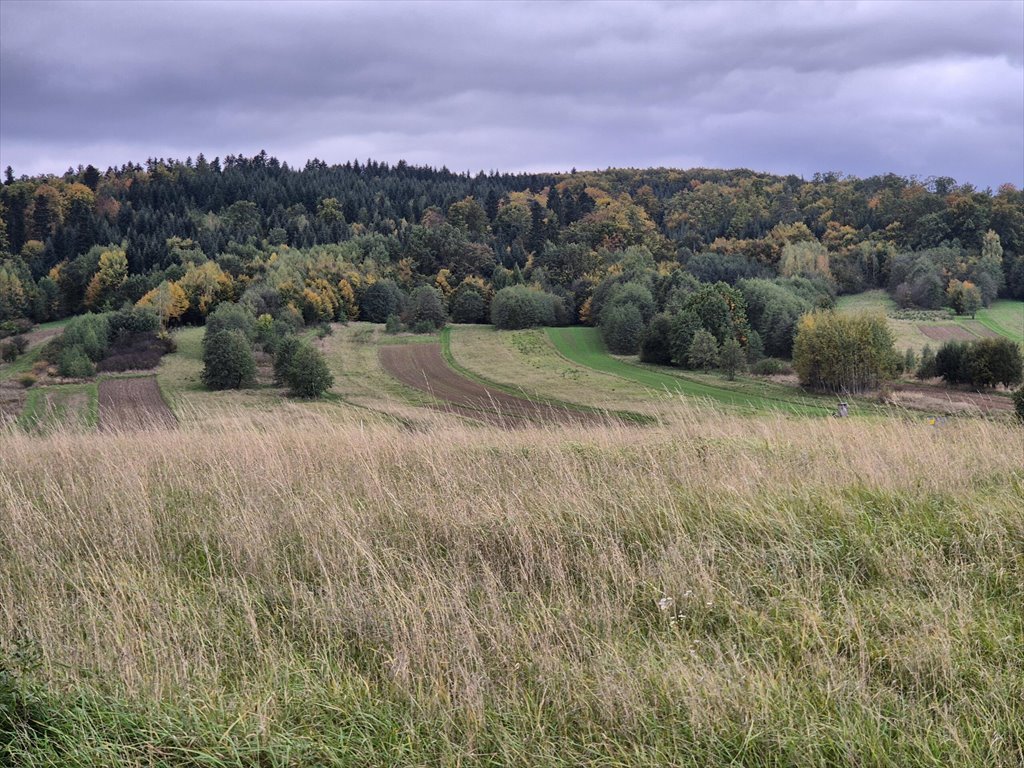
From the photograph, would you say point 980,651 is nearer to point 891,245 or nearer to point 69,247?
point 891,245

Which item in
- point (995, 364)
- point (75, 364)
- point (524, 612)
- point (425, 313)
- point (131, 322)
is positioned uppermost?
point (524, 612)

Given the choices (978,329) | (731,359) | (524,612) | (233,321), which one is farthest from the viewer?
(233,321)

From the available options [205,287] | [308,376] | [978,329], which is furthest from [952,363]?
[205,287]

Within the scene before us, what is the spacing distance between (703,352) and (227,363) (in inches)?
1579

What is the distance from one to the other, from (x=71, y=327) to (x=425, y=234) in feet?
200

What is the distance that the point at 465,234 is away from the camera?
12281cm

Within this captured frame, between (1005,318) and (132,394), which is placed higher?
(1005,318)

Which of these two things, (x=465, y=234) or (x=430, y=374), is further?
(x=465, y=234)

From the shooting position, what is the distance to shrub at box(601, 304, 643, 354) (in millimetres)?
75500

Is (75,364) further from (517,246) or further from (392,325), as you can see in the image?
(517,246)

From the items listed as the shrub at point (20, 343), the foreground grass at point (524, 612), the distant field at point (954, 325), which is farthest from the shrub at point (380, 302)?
the foreground grass at point (524, 612)

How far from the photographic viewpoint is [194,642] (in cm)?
383

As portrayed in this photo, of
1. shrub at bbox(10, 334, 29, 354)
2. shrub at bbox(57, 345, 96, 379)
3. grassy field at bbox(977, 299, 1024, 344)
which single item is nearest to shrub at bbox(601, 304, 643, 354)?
grassy field at bbox(977, 299, 1024, 344)

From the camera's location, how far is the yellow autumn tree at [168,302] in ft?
242
